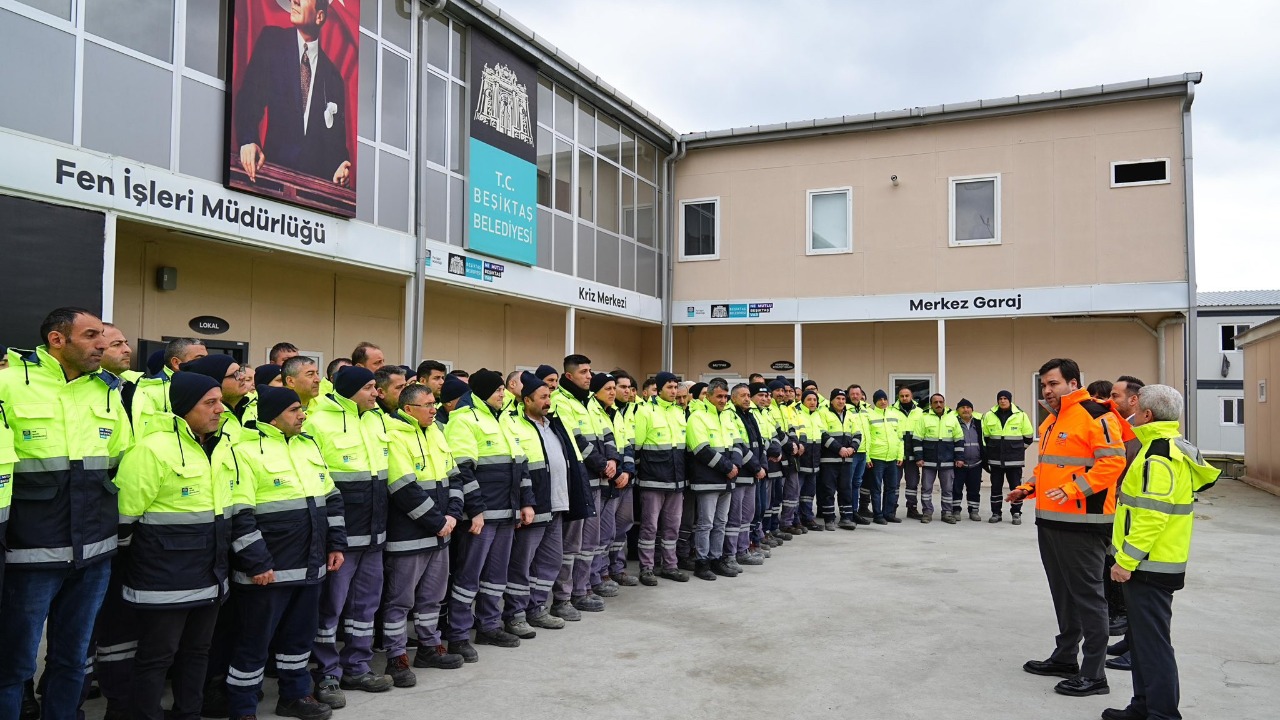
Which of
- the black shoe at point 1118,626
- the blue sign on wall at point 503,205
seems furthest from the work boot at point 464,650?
the blue sign on wall at point 503,205

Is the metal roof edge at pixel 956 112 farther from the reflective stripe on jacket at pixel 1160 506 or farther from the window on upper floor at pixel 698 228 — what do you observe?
the reflective stripe on jacket at pixel 1160 506

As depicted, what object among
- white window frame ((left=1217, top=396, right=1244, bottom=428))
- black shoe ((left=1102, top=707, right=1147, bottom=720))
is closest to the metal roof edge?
black shoe ((left=1102, top=707, right=1147, bottom=720))

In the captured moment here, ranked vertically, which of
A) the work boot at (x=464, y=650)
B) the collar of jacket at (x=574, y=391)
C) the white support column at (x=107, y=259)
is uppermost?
the white support column at (x=107, y=259)

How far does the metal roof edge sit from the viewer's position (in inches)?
638

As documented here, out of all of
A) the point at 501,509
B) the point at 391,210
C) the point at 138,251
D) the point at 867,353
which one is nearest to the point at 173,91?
the point at 138,251

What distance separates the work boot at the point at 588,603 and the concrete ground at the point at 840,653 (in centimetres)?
11

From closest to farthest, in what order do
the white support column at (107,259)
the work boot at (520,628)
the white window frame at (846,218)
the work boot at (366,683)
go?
1. the work boot at (366,683)
2. the work boot at (520,628)
3. the white support column at (107,259)
4. the white window frame at (846,218)

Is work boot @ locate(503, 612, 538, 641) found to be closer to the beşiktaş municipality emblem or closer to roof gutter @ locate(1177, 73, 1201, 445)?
the beşiktaş municipality emblem

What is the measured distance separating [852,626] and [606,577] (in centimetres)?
233

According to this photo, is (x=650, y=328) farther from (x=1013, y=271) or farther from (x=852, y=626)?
(x=852, y=626)

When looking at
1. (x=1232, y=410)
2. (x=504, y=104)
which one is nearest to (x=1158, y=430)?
(x=504, y=104)

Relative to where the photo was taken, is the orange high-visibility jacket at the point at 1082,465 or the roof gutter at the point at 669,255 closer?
the orange high-visibility jacket at the point at 1082,465

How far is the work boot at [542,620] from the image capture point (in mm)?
6434

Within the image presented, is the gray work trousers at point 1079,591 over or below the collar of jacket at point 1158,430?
below
